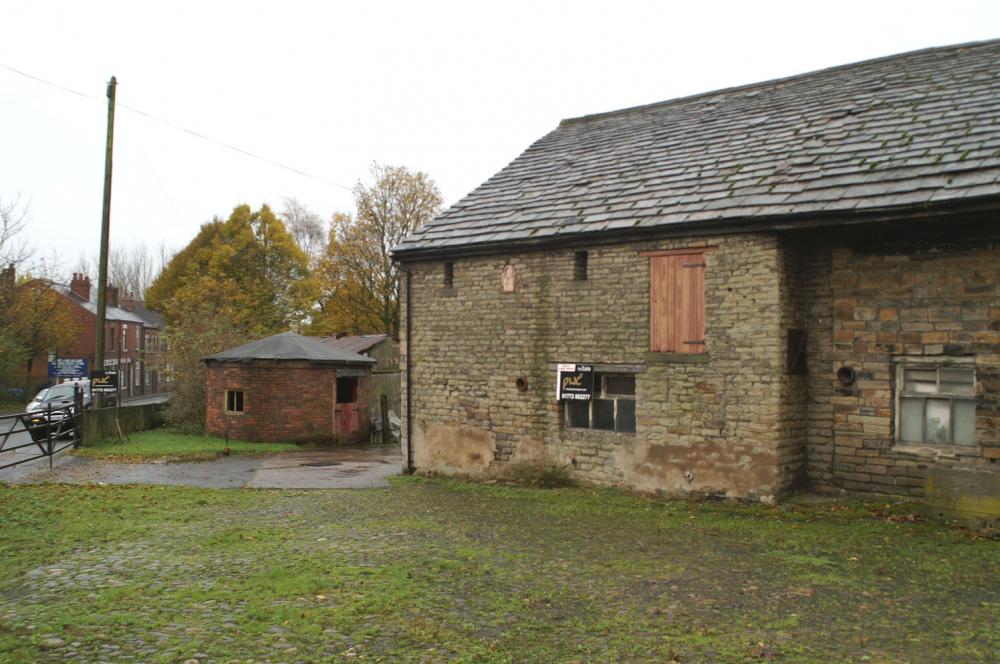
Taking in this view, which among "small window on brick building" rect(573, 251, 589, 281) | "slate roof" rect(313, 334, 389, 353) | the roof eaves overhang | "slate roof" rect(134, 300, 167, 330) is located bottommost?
"slate roof" rect(313, 334, 389, 353)

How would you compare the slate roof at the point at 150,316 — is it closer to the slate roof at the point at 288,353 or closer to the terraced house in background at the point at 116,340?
the terraced house in background at the point at 116,340

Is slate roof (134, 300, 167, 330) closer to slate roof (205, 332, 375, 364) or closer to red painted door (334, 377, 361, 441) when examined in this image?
slate roof (205, 332, 375, 364)

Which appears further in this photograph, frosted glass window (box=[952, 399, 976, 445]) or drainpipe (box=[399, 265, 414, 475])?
drainpipe (box=[399, 265, 414, 475])

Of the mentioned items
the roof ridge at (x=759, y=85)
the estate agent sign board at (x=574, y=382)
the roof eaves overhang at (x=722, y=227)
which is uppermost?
the roof ridge at (x=759, y=85)

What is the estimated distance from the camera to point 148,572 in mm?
8094

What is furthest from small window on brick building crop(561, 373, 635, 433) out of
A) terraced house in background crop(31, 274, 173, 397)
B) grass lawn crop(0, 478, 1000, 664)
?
terraced house in background crop(31, 274, 173, 397)

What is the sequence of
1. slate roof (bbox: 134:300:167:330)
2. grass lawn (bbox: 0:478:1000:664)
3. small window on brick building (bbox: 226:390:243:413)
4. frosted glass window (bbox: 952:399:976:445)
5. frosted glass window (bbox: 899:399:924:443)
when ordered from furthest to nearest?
slate roof (bbox: 134:300:167:330)
small window on brick building (bbox: 226:390:243:413)
frosted glass window (bbox: 899:399:924:443)
frosted glass window (bbox: 952:399:976:445)
grass lawn (bbox: 0:478:1000:664)

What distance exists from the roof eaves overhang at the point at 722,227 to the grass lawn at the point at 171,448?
8.62 metres

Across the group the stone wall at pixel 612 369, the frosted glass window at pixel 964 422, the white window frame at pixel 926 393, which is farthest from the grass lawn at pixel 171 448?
the frosted glass window at pixel 964 422

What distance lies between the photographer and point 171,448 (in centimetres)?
2089

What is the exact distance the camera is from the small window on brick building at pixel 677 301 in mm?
12125

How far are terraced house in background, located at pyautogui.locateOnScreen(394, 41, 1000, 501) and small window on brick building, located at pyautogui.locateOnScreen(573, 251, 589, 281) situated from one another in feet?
0.12

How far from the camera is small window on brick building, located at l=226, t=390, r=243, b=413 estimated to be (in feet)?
77.7

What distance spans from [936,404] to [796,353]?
6.24 feet
